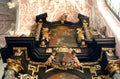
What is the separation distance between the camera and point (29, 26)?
892 cm

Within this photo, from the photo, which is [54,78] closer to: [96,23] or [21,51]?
[21,51]

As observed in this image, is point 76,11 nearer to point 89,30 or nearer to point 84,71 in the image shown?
point 89,30

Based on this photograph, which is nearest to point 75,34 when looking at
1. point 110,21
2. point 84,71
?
point 110,21

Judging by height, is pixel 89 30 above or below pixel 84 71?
above

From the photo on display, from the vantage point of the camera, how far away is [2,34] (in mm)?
10438

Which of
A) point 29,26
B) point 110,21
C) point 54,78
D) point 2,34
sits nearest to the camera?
point 54,78

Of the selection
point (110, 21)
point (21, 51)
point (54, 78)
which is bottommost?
point (54, 78)

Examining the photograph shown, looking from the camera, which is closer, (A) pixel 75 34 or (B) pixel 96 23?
(A) pixel 75 34

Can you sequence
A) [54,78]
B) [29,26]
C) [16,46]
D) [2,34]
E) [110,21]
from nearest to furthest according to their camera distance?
1. [54,78]
2. [16,46]
3. [110,21]
4. [29,26]
5. [2,34]

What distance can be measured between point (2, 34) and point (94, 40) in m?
4.17

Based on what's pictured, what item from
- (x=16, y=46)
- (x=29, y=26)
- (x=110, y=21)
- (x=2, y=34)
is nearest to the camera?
(x=16, y=46)

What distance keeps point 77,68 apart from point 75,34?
1437 mm

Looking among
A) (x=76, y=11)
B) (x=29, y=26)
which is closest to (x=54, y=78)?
(x=29, y=26)

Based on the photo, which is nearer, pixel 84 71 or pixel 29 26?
pixel 84 71
